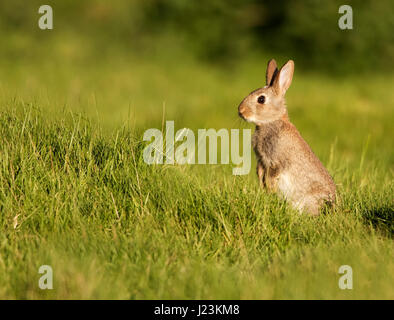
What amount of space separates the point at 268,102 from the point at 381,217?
1.51 m

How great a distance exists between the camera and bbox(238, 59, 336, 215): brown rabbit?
16.6 ft

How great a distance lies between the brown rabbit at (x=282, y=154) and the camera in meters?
5.07

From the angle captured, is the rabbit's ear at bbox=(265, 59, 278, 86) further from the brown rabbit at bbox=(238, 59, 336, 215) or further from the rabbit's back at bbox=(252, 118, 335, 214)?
the rabbit's back at bbox=(252, 118, 335, 214)

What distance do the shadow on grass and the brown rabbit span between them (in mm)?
418

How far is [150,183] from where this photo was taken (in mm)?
4430

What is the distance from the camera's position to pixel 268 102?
17.7ft

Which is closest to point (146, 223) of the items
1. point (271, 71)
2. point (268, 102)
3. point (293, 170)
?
point (293, 170)

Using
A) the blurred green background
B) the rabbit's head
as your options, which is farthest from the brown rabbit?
the blurred green background

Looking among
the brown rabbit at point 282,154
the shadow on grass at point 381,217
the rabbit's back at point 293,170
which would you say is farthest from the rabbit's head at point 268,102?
the shadow on grass at point 381,217

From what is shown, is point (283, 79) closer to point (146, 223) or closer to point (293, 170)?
point (293, 170)

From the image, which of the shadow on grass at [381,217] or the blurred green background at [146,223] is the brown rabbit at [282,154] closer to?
the blurred green background at [146,223]

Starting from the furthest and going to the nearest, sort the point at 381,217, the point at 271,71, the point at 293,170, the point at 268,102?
the point at 271,71 → the point at 268,102 → the point at 293,170 → the point at 381,217
